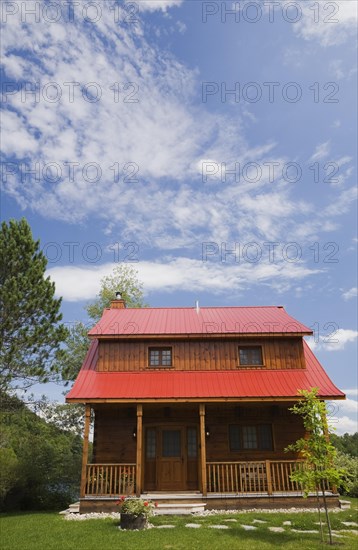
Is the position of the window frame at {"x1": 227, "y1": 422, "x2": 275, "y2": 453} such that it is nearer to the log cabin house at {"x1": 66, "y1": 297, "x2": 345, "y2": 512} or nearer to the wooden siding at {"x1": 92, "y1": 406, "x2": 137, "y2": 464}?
the log cabin house at {"x1": 66, "y1": 297, "x2": 345, "y2": 512}

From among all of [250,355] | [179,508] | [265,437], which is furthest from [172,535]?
[250,355]

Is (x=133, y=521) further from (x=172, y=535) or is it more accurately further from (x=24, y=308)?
(x=24, y=308)

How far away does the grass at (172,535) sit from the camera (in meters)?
9.50

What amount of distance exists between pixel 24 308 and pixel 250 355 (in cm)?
1154

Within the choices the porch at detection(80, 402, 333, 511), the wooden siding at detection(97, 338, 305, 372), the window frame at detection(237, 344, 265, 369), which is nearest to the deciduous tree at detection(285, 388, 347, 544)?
the porch at detection(80, 402, 333, 511)

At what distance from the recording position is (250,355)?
60.1 feet

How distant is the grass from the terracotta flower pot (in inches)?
11.3

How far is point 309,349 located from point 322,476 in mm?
9917

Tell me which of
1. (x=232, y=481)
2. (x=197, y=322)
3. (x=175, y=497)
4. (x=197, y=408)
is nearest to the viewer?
(x=175, y=497)

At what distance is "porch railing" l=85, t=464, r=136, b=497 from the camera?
14297mm

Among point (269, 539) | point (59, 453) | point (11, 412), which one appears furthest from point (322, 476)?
point (11, 412)

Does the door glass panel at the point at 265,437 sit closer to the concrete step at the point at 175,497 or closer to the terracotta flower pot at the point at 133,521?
the concrete step at the point at 175,497

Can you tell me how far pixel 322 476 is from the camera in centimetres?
1027

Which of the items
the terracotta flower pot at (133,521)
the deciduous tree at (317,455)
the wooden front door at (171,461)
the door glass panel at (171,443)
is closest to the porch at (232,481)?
the wooden front door at (171,461)
